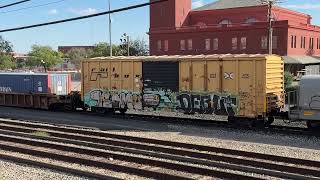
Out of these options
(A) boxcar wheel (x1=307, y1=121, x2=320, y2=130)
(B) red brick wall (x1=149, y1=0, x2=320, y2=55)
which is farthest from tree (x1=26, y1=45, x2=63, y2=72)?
(A) boxcar wheel (x1=307, y1=121, x2=320, y2=130)

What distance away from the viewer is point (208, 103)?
22.3 m

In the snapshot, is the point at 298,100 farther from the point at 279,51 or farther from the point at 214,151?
the point at 279,51

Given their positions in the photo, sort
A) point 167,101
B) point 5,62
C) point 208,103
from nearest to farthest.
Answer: point 208,103 < point 167,101 < point 5,62

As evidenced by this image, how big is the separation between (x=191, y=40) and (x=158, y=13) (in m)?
11.6

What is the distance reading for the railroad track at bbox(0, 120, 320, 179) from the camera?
40.0 feet

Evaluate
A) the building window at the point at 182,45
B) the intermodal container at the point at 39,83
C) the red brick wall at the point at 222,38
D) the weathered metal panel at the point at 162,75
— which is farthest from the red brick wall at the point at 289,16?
the weathered metal panel at the point at 162,75

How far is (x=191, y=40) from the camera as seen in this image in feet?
254

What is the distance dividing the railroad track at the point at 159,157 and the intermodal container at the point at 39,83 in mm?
12184

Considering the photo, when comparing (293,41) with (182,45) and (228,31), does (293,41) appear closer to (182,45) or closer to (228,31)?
(228,31)

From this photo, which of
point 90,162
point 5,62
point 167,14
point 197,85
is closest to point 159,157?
point 90,162

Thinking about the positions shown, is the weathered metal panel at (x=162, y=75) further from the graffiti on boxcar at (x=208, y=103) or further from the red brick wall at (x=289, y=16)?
the red brick wall at (x=289, y=16)

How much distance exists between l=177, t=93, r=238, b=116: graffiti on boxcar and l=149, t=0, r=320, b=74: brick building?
41196 millimetres

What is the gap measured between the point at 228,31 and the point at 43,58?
76.9 meters

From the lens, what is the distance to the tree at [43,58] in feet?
445
